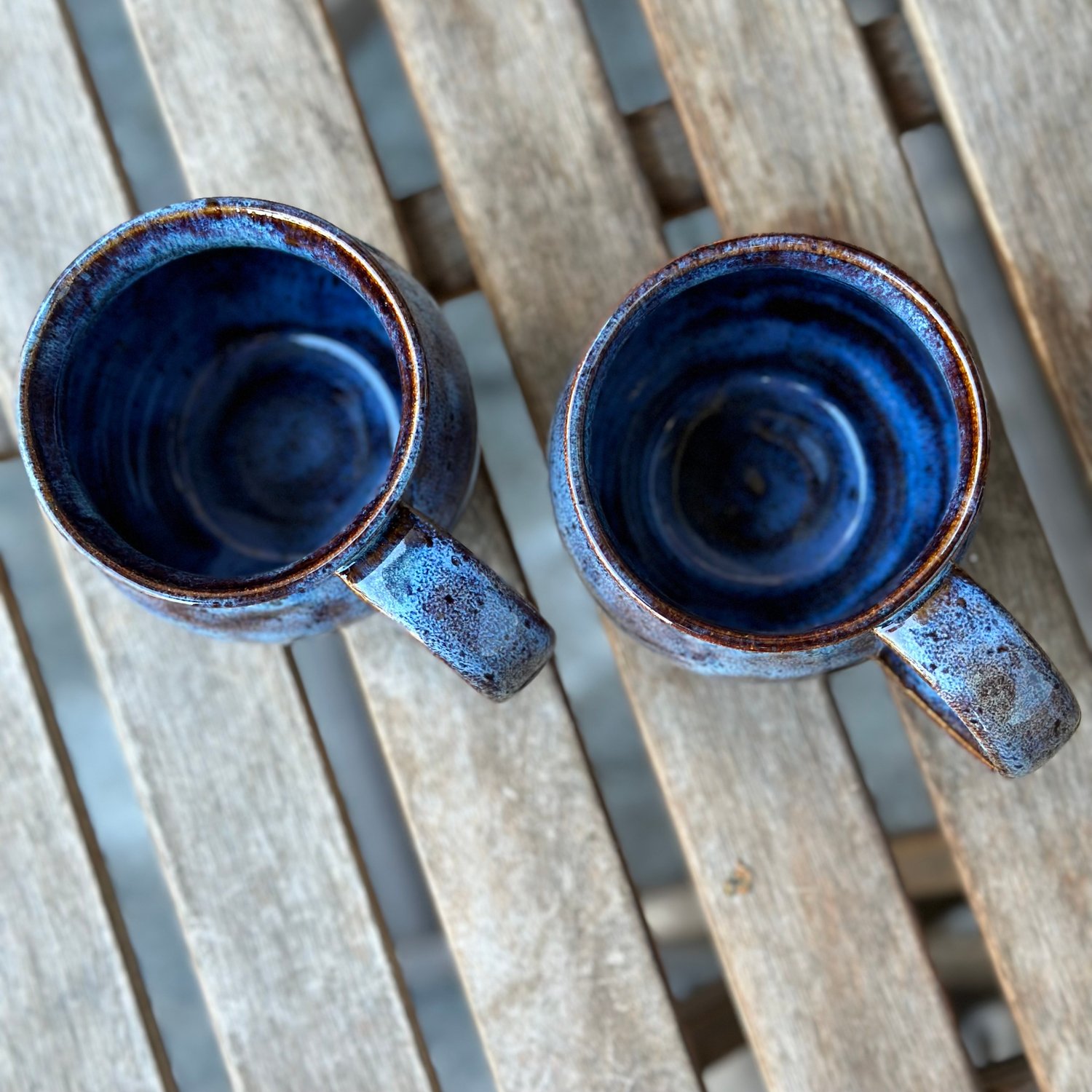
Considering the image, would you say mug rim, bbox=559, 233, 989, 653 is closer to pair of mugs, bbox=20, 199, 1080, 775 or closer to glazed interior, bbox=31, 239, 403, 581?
pair of mugs, bbox=20, 199, 1080, 775

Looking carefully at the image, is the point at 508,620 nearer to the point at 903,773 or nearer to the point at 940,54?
the point at 940,54

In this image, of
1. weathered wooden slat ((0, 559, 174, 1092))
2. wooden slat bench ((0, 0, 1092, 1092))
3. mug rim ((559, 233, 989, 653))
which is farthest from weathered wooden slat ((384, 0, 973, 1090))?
weathered wooden slat ((0, 559, 174, 1092))

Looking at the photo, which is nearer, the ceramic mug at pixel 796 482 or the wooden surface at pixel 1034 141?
the ceramic mug at pixel 796 482

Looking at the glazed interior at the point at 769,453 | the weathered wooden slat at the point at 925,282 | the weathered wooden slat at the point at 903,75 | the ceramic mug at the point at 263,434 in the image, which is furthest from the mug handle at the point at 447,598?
the weathered wooden slat at the point at 903,75

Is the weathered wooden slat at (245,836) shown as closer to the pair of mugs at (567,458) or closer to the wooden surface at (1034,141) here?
the pair of mugs at (567,458)

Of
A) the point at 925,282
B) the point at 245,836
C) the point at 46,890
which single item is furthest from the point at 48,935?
the point at 925,282

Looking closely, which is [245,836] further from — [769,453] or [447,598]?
[769,453]
